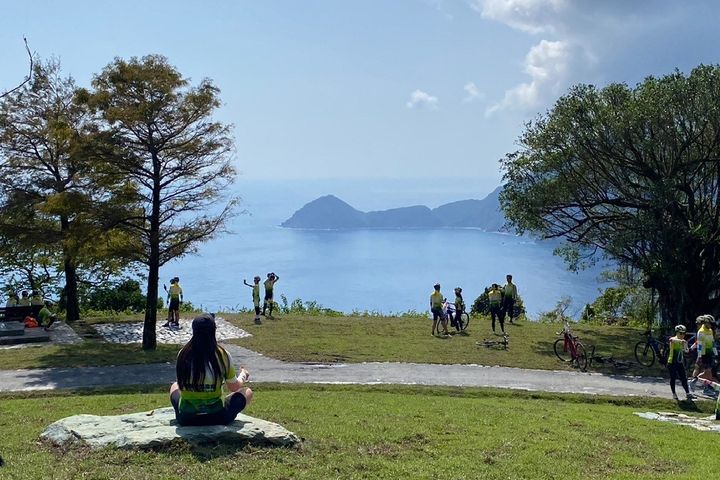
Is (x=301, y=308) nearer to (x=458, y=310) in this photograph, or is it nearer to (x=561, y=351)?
(x=458, y=310)

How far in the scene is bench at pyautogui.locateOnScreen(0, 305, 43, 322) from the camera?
27672 millimetres

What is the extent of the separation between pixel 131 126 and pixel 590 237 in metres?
18.8

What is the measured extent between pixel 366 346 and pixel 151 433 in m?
15.7

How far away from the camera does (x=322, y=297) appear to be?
122m

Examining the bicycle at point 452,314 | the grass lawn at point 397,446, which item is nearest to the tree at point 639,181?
the bicycle at point 452,314

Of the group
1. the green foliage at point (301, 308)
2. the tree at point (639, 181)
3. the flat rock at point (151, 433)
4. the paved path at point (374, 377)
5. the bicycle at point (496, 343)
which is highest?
the tree at point (639, 181)

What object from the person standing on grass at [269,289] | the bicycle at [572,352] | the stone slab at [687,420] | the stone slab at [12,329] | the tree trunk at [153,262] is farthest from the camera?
the person standing on grass at [269,289]

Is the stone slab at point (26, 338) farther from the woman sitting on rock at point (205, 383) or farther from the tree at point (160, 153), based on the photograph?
the woman sitting on rock at point (205, 383)

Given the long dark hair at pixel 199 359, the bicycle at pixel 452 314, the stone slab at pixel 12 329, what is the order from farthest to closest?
the bicycle at pixel 452 314
the stone slab at pixel 12 329
the long dark hair at pixel 199 359

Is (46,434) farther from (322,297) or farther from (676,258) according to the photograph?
(322,297)

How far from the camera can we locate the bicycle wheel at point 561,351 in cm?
2220

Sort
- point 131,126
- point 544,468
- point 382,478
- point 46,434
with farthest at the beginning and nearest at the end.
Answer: point 131,126, point 46,434, point 544,468, point 382,478

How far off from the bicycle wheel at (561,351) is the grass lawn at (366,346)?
28cm

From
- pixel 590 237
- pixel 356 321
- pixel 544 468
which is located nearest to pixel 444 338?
pixel 356 321
